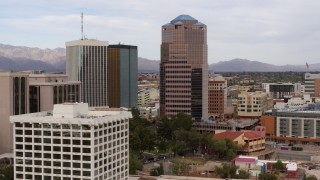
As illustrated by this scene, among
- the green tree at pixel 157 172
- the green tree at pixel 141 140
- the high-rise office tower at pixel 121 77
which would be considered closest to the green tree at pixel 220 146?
the green tree at pixel 141 140

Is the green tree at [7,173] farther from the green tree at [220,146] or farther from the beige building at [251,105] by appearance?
the beige building at [251,105]

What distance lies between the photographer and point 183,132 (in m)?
65.1

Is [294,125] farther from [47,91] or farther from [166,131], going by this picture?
[47,91]

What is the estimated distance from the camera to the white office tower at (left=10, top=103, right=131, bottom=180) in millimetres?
32031

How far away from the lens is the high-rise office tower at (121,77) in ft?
372

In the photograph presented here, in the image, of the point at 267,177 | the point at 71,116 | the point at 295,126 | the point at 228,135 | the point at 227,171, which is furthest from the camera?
the point at 295,126

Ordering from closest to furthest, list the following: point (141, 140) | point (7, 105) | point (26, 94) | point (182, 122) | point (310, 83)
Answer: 1. point (7, 105)
2. point (26, 94)
3. point (141, 140)
4. point (182, 122)
5. point (310, 83)

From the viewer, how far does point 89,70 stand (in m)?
109

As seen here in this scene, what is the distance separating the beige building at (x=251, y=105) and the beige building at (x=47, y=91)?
1679 inches

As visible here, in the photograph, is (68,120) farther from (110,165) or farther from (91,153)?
(110,165)

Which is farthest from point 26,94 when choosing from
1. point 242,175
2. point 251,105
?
point 251,105

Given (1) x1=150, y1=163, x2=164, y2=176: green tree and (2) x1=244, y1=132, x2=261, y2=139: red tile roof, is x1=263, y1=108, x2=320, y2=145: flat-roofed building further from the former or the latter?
(1) x1=150, y1=163, x2=164, y2=176: green tree

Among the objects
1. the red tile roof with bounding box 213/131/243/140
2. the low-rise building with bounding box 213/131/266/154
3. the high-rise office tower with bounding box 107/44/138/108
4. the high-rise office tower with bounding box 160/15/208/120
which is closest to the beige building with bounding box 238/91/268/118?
the high-rise office tower with bounding box 160/15/208/120

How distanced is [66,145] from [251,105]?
70081 millimetres
